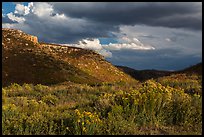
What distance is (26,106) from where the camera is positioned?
13.9 m

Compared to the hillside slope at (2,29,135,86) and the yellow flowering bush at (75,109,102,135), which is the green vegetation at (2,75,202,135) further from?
the hillside slope at (2,29,135,86)

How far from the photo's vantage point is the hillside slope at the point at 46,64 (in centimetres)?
6162

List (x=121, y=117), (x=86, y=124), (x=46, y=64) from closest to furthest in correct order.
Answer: (x=86, y=124) < (x=121, y=117) < (x=46, y=64)

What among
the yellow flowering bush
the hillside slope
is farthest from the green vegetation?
the hillside slope

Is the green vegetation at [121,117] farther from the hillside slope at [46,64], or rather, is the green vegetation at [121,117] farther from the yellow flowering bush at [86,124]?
the hillside slope at [46,64]

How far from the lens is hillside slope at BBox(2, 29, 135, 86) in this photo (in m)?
61.6

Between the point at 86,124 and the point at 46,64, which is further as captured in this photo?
the point at 46,64

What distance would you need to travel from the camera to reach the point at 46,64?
70188 mm

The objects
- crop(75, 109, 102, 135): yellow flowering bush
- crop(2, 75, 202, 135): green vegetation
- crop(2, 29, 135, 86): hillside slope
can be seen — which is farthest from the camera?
crop(2, 29, 135, 86): hillside slope

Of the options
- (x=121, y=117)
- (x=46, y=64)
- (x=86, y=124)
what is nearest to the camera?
(x=86, y=124)

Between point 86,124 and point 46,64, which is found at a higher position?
point 46,64

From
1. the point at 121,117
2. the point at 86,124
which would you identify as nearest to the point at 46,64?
the point at 121,117

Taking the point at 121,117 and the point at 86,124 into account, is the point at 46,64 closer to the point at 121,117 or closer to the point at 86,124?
the point at 121,117

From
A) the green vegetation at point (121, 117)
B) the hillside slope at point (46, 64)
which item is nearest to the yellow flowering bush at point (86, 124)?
the green vegetation at point (121, 117)
